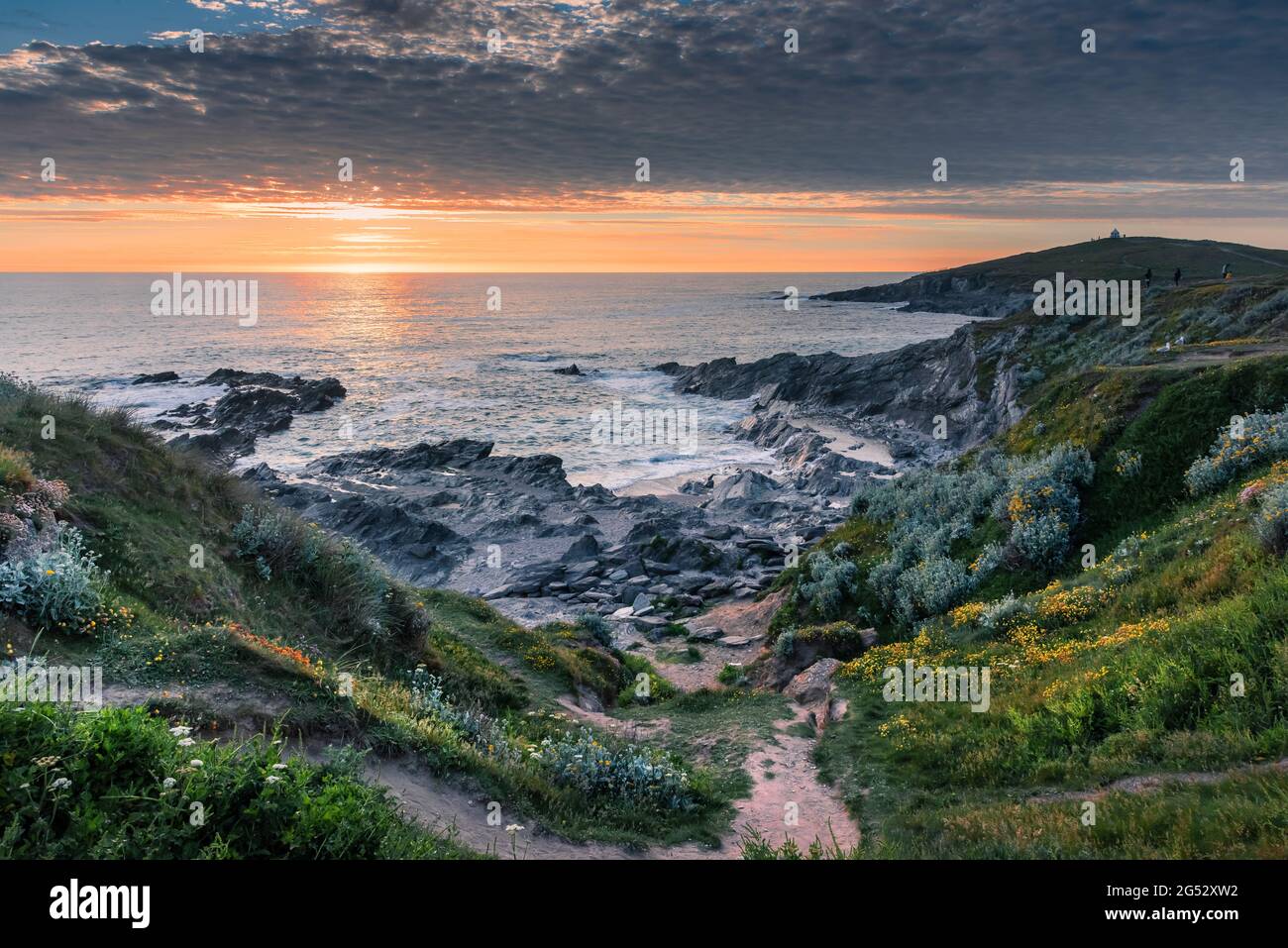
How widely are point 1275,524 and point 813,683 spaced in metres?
8.39

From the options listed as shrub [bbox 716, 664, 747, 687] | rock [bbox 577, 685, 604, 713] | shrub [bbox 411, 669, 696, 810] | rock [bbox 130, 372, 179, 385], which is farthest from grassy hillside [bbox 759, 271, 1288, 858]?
rock [bbox 130, 372, 179, 385]

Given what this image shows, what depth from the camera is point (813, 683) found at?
1561 cm

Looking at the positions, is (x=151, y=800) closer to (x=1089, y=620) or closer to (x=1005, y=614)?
(x=1089, y=620)

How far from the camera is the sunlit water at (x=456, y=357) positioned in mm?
55781

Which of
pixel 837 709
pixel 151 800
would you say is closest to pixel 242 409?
pixel 837 709

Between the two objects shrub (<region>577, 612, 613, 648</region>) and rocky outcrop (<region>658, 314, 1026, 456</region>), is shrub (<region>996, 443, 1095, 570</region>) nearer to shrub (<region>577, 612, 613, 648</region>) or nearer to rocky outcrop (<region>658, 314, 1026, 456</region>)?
shrub (<region>577, 612, 613, 648</region>)

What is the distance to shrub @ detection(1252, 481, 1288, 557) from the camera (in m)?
10.6

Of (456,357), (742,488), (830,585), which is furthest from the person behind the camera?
(456,357)

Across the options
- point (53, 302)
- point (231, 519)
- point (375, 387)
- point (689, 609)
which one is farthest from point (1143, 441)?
point (53, 302)

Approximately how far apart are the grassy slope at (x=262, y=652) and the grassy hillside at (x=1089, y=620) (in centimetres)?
339

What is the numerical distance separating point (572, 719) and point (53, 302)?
766 ft

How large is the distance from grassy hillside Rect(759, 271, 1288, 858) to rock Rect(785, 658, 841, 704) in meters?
0.49

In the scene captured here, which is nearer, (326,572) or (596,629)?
(326,572)

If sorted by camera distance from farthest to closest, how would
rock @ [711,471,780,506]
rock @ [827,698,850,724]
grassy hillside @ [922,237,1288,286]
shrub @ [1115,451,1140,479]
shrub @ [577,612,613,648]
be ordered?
Answer: 1. grassy hillside @ [922,237,1288,286]
2. rock @ [711,471,780,506]
3. shrub @ [577,612,613,648]
4. shrub @ [1115,451,1140,479]
5. rock @ [827,698,850,724]
